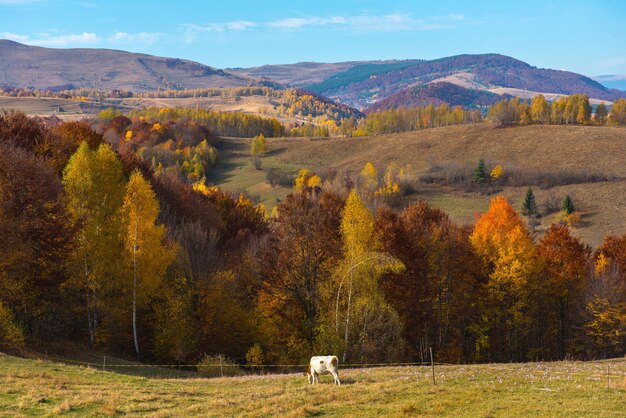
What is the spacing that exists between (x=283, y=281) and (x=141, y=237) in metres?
11.6

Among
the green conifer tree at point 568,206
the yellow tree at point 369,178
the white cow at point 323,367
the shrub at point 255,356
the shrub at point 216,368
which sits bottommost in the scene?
the shrub at point 255,356

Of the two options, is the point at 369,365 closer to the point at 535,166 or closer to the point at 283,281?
the point at 283,281

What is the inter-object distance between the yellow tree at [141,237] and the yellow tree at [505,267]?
104 ft

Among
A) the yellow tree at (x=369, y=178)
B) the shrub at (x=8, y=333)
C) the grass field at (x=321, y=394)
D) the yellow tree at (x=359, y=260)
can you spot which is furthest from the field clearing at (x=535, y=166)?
the shrub at (x=8, y=333)

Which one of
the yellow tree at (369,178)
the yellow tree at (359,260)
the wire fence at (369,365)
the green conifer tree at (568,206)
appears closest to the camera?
the wire fence at (369,365)

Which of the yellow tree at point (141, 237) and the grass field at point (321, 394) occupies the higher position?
the yellow tree at point (141, 237)

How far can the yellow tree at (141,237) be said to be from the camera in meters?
41.3

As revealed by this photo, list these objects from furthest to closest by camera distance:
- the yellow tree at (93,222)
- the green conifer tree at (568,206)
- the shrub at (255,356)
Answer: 1. the green conifer tree at (568,206)
2. the shrub at (255,356)
3. the yellow tree at (93,222)

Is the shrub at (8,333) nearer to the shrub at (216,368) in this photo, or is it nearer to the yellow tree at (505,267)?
the shrub at (216,368)

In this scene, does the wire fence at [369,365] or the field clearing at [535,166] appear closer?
the wire fence at [369,365]

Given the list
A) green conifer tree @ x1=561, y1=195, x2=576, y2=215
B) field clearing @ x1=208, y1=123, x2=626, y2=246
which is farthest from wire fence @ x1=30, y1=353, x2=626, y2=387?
green conifer tree @ x1=561, y1=195, x2=576, y2=215

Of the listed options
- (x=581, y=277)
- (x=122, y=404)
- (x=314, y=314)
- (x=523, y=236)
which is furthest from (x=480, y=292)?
(x=122, y=404)

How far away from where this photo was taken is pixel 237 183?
7180 inches

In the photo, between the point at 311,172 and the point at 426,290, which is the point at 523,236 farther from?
the point at 311,172
